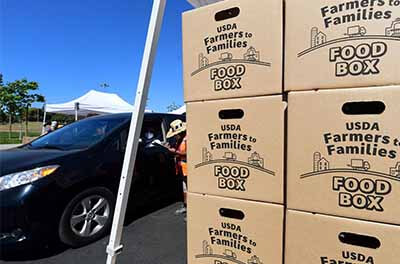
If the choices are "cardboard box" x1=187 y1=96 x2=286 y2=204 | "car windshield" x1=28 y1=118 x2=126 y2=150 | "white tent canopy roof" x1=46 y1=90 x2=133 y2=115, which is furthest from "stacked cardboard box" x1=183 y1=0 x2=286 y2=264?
"white tent canopy roof" x1=46 y1=90 x2=133 y2=115

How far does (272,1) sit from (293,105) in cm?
42

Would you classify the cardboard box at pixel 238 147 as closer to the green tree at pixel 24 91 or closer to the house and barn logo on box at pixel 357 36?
the house and barn logo on box at pixel 357 36

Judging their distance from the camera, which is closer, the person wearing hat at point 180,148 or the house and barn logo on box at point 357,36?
the house and barn logo on box at point 357,36

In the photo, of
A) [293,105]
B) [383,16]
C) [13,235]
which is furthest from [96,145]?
[383,16]

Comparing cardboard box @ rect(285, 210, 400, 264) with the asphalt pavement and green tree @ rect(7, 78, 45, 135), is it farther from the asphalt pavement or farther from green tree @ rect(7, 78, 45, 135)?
green tree @ rect(7, 78, 45, 135)

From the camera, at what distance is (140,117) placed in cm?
157

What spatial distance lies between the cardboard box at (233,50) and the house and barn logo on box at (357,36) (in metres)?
0.16

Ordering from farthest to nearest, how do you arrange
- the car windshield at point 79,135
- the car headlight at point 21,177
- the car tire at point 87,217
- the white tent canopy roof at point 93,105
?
the white tent canopy roof at point 93,105 < the car windshield at point 79,135 < the car tire at point 87,217 < the car headlight at point 21,177

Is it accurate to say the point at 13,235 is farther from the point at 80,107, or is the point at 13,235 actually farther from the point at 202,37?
the point at 80,107

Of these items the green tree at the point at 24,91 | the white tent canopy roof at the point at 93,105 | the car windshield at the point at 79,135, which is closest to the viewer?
the car windshield at the point at 79,135

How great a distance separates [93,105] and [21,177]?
8.75 m

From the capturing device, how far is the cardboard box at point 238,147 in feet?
3.69

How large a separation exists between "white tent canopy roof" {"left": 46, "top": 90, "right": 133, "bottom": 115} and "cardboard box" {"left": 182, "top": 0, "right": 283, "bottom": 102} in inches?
355

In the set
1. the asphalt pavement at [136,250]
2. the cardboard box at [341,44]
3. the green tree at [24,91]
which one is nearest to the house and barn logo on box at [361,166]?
the cardboard box at [341,44]
